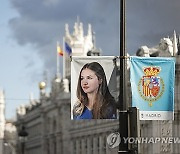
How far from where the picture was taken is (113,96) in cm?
1778

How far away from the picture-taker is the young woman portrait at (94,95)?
17844mm

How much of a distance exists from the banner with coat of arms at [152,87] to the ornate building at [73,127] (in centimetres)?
5608

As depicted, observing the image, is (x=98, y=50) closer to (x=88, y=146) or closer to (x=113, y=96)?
(x=88, y=146)

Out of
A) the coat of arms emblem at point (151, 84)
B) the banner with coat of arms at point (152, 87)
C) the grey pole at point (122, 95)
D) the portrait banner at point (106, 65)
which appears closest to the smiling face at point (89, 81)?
the portrait banner at point (106, 65)

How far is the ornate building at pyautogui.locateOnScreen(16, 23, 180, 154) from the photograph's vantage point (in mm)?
77875

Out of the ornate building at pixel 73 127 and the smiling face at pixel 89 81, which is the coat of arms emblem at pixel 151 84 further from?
the ornate building at pixel 73 127

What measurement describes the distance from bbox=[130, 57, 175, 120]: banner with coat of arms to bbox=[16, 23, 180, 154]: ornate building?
184 ft

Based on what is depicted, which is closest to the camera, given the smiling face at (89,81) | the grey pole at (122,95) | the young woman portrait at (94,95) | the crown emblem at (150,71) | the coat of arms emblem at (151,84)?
the grey pole at (122,95)

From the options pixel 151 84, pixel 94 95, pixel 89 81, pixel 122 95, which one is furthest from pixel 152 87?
pixel 89 81

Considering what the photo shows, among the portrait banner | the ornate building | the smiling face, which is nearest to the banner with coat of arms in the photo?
the portrait banner

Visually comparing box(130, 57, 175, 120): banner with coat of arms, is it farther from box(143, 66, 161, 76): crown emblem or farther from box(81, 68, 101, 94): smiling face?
box(81, 68, 101, 94): smiling face

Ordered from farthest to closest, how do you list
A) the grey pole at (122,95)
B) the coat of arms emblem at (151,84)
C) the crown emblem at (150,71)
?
1. the crown emblem at (150,71)
2. the coat of arms emblem at (151,84)
3. the grey pole at (122,95)

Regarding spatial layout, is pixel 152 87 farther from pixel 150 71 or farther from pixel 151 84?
pixel 150 71

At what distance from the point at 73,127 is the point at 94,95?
10631 cm
